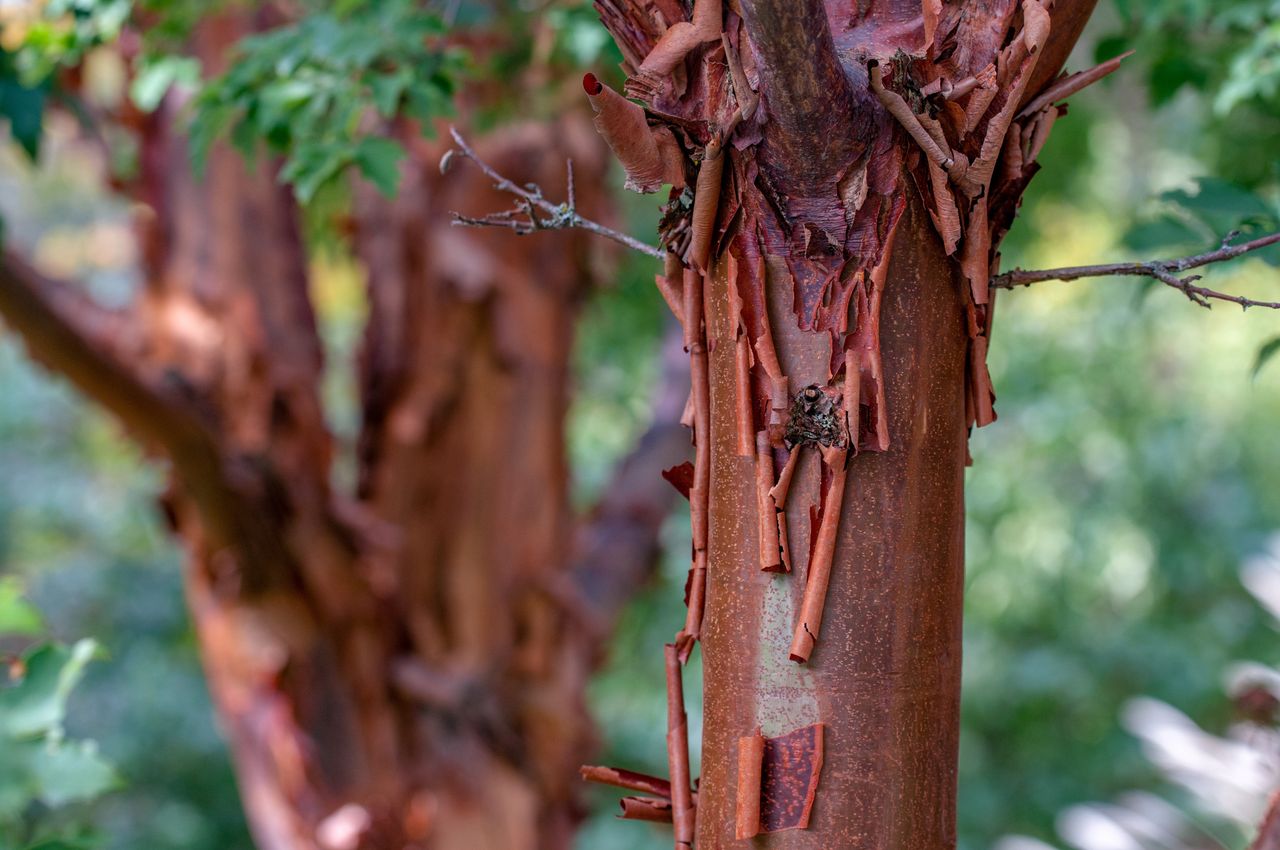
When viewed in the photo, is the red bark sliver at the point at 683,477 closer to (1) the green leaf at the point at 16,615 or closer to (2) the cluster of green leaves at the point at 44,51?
(1) the green leaf at the point at 16,615

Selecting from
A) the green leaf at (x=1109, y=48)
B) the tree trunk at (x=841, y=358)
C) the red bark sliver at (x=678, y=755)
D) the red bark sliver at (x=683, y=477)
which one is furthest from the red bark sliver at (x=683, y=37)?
the green leaf at (x=1109, y=48)

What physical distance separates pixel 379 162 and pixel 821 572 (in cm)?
Answer: 64

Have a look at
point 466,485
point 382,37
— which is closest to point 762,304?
point 382,37

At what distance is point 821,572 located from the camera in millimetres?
626

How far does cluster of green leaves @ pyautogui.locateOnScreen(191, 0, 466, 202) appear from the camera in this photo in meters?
1.06

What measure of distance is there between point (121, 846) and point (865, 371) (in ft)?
13.4

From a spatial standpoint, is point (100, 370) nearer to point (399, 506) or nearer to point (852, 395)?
point (399, 506)

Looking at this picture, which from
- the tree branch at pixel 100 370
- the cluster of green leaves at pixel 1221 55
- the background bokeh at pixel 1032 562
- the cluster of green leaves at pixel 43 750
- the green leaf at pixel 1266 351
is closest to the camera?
the cluster of green leaves at pixel 43 750

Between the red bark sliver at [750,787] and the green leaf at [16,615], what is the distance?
660mm

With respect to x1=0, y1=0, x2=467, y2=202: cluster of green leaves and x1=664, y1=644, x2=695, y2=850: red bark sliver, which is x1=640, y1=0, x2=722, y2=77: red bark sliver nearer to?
x1=664, y1=644, x2=695, y2=850: red bark sliver

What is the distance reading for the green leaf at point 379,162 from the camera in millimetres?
1057

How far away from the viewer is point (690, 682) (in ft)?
14.2

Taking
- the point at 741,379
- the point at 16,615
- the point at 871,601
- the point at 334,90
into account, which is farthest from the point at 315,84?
the point at 871,601

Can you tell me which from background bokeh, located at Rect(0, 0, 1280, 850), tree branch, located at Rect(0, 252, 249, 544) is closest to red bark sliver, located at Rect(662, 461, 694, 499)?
tree branch, located at Rect(0, 252, 249, 544)
